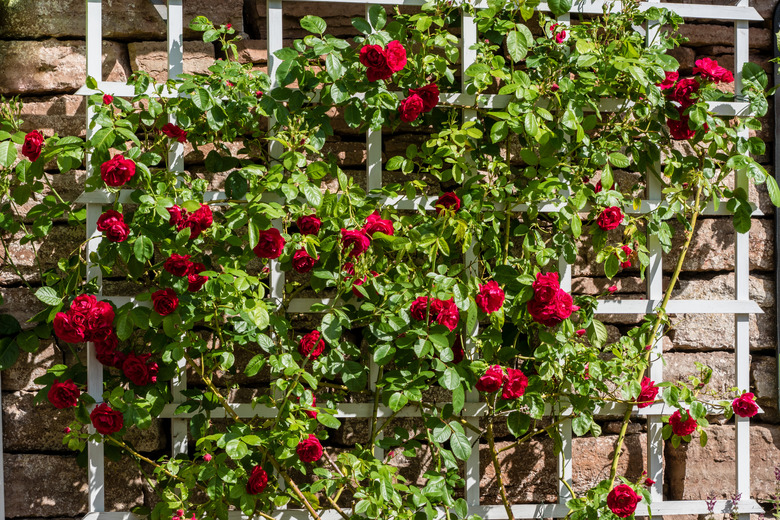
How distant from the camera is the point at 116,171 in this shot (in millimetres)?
1692

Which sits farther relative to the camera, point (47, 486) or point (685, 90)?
point (47, 486)

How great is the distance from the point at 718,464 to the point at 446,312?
1254 millimetres

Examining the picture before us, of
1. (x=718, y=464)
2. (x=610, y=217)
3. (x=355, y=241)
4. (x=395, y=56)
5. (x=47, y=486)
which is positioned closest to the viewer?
(x=355, y=241)

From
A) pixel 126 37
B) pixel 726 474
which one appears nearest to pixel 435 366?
pixel 726 474

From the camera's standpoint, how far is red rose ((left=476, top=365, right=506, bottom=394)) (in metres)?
1.74

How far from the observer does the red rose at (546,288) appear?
175 cm

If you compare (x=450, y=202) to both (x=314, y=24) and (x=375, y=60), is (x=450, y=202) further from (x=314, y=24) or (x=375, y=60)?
(x=314, y=24)

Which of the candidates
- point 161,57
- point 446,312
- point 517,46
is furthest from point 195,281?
point 517,46

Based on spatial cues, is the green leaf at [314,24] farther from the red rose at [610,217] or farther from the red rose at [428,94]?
the red rose at [610,217]

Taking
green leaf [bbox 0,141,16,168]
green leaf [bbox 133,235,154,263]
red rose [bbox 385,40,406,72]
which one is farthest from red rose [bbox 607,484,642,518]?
green leaf [bbox 0,141,16,168]

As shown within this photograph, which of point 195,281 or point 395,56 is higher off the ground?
point 395,56

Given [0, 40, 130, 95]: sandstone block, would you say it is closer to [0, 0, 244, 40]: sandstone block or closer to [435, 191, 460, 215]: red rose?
[0, 0, 244, 40]: sandstone block

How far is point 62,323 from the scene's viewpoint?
1.72 meters

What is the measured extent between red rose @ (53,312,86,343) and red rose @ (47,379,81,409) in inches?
6.2
